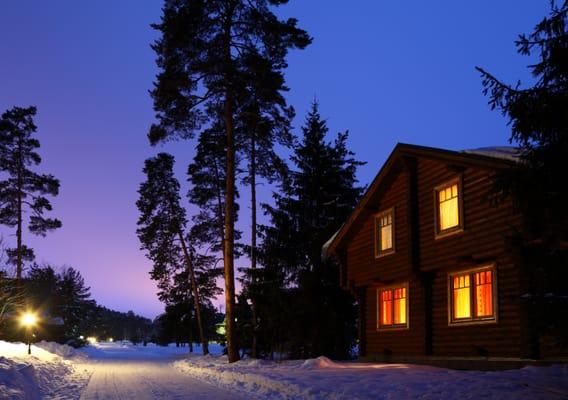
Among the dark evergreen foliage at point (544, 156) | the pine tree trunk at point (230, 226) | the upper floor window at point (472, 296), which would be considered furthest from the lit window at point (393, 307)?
the dark evergreen foliage at point (544, 156)

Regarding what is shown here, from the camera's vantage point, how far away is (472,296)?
1850 cm

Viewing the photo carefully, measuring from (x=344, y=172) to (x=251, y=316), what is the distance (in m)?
9.86

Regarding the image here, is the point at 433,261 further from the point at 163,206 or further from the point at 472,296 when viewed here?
the point at 163,206

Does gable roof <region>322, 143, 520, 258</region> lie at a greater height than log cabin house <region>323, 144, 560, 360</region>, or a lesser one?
greater

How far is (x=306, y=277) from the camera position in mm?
30031

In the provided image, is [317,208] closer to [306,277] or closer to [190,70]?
[306,277]

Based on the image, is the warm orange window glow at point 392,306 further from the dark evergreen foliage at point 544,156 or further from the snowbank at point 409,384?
the dark evergreen foliage at point 544,156

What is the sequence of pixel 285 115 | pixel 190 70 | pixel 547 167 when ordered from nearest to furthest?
pixel 547 167 → pixel 190 70 → pixel 285 115

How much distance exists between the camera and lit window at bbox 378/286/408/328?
22672mm

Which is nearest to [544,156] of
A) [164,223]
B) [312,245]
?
[312,245]

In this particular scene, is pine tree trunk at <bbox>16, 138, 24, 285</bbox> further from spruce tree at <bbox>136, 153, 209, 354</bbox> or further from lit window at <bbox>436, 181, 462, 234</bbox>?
lit window at <bbox>436, 181, 462, 234</bbox>

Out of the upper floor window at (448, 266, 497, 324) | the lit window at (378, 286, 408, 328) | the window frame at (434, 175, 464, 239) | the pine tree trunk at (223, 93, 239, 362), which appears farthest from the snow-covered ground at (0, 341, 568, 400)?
the pine tree trunk at (223, 93, 239, 362)

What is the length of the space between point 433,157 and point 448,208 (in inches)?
67.3

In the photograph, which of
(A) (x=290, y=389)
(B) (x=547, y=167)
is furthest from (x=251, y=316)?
(B) (x=547, y=167)
